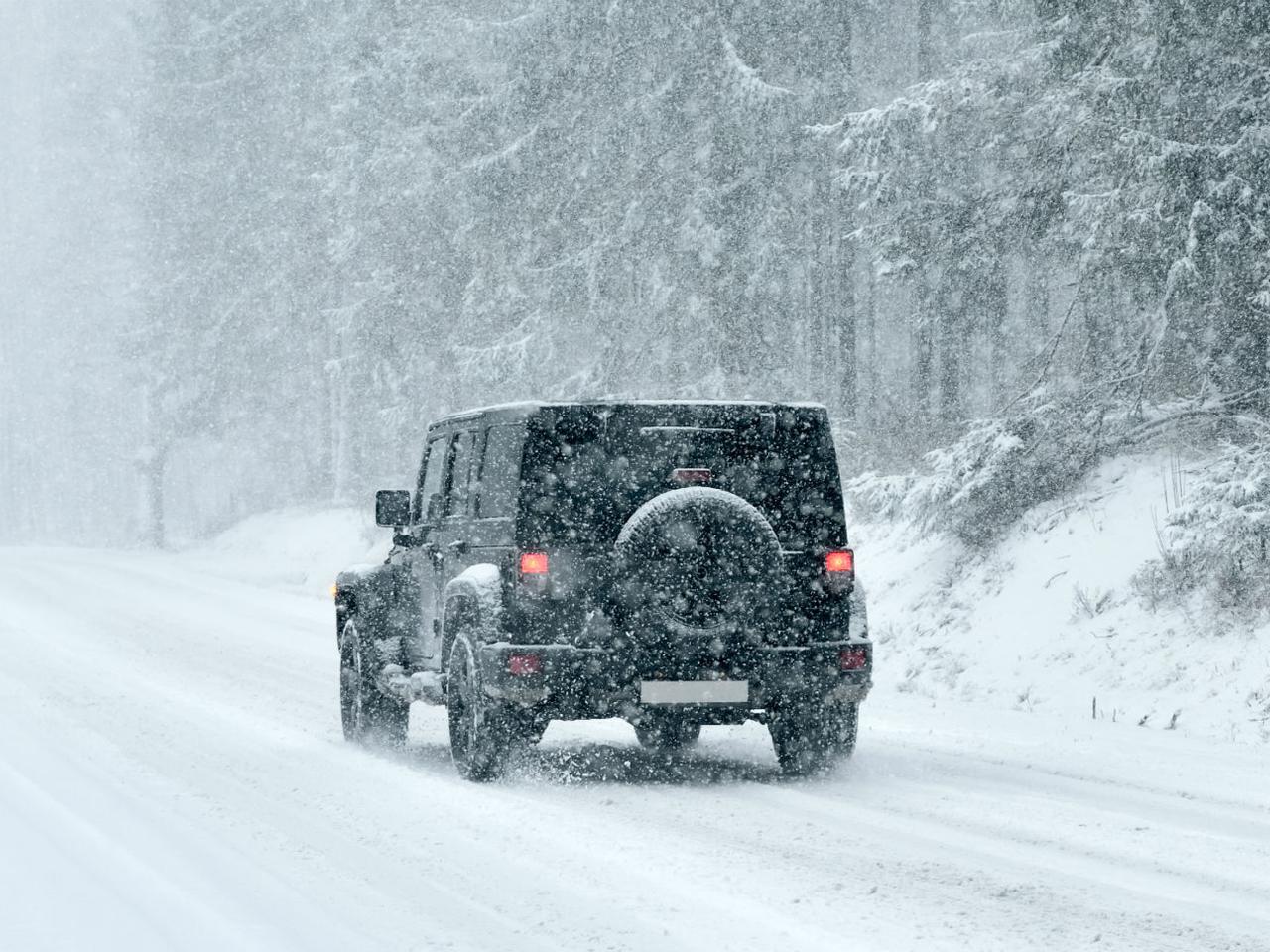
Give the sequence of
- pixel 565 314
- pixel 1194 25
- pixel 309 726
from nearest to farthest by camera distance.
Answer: pixel 309 726 → pixel 1194 25 → pixel 565 314

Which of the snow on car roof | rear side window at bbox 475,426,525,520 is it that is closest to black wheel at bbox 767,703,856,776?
the snow on car roof

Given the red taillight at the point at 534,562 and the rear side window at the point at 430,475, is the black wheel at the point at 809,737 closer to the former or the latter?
the red taillight at the point at 534,562

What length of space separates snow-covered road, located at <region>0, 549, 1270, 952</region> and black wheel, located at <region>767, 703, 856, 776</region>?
0.85 feet

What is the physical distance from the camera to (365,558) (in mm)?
34469

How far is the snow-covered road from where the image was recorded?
641 centimetres

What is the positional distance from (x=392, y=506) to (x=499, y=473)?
5.52ft

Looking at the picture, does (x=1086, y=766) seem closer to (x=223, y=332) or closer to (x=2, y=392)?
(x=223, y=332)

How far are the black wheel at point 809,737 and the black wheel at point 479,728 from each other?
1.64 m

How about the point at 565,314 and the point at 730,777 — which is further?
the point at 565,314

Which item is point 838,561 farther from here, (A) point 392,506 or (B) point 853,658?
(A) point 392,506

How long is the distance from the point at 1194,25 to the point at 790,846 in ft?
32.2

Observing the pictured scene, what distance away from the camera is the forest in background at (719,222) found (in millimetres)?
15234

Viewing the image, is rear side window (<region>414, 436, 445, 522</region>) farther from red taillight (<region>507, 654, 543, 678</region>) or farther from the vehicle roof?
red taillight (<region>507, 654, 543, 678</region>)

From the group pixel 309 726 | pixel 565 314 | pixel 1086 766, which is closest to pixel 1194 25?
pixel 1086 766
